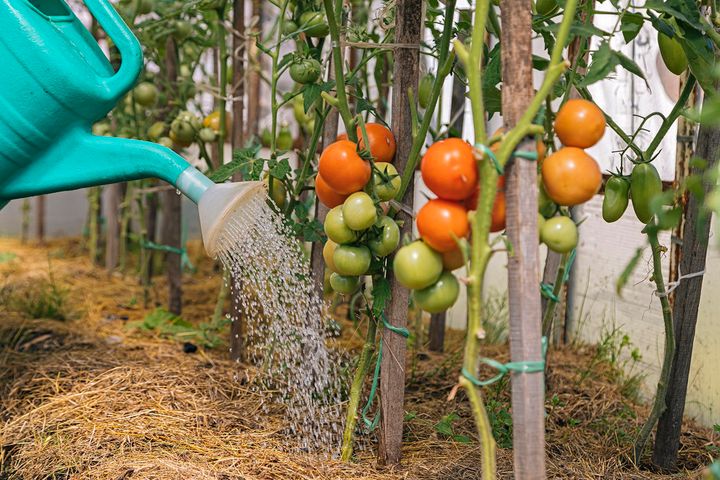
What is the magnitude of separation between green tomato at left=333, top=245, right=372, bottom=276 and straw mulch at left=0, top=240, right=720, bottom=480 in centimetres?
35

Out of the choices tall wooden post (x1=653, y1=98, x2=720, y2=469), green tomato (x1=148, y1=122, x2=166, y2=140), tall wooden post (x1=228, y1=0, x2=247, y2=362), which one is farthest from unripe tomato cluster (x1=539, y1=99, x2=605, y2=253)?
green tomato (x1=148, y1=122, x2=166, y2=140)

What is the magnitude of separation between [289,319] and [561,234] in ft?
2.41

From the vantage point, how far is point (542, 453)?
935 millimetres

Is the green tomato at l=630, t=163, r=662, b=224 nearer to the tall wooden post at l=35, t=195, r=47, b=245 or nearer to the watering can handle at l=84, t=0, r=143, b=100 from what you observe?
the watering can handle at l=84, t=0, r=143, b=100

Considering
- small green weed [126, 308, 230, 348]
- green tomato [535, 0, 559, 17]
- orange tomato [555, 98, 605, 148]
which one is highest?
green tomato [535, 0, 559, 17]

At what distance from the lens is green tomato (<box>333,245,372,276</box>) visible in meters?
1.14

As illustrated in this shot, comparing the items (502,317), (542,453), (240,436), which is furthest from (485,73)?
(502,317)

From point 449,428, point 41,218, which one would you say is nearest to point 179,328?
point 449,428

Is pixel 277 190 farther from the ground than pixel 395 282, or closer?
farther from the ground

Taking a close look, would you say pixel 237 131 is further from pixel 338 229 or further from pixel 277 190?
pixel 338 229

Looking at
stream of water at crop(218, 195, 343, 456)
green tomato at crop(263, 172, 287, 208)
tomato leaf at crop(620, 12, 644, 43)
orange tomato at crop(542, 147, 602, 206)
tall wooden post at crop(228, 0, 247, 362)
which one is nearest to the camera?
orange tomato at crop(542, 147, 602, 206)

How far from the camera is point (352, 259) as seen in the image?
3.75 ft

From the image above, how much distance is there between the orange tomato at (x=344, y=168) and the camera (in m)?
1.11

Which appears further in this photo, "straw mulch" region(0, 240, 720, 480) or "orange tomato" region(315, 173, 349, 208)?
"straw mulch" region(0, 240, 720, 480)
